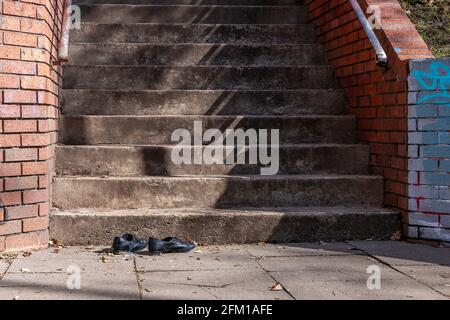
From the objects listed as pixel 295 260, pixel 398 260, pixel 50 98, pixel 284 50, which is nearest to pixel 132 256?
pixel 295 260

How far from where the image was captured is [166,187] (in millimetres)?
4668

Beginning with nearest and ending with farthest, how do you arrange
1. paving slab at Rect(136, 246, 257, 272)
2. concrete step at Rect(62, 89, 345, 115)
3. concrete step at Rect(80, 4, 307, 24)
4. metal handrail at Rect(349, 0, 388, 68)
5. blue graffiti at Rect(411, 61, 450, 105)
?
1. paving slab at Rect(136, 246, 257, 272)
2. blue graffiti at Rect(411, 61, 450, 105)
3. metal handrail at Rect(349, 0, 388, 68)
4. concrete step at Rect(62, 89, 345, 115)
5. concrete step at Rect(80, 4, 307, 24)

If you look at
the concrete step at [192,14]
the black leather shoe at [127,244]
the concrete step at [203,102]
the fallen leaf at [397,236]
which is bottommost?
the fallen leaf at [397,236]

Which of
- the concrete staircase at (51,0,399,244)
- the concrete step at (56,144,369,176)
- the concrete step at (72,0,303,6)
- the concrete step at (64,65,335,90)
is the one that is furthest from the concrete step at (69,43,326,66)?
the concrete step at (56,144,369,176)

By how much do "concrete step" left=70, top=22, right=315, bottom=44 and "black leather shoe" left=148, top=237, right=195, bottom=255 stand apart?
2850 mm

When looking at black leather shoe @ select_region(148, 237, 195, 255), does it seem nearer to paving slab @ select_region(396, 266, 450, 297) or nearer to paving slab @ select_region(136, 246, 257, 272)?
paving slab @ select_region(136, 246, 257, 272)

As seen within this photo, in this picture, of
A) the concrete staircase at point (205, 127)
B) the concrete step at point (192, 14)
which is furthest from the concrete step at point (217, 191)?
the concrete step at point (192, 14)

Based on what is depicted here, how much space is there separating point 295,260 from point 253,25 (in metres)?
3.33

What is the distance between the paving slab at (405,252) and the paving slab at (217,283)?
0.97 m

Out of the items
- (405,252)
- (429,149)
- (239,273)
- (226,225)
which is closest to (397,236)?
(405,252)

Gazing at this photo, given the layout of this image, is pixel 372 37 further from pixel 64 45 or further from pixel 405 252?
pixel 64 45

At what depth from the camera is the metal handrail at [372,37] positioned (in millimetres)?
4777

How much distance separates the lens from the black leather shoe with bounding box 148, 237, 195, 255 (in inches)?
160

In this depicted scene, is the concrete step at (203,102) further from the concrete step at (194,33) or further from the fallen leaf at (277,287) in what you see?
the fallen leaf at (277,287)
